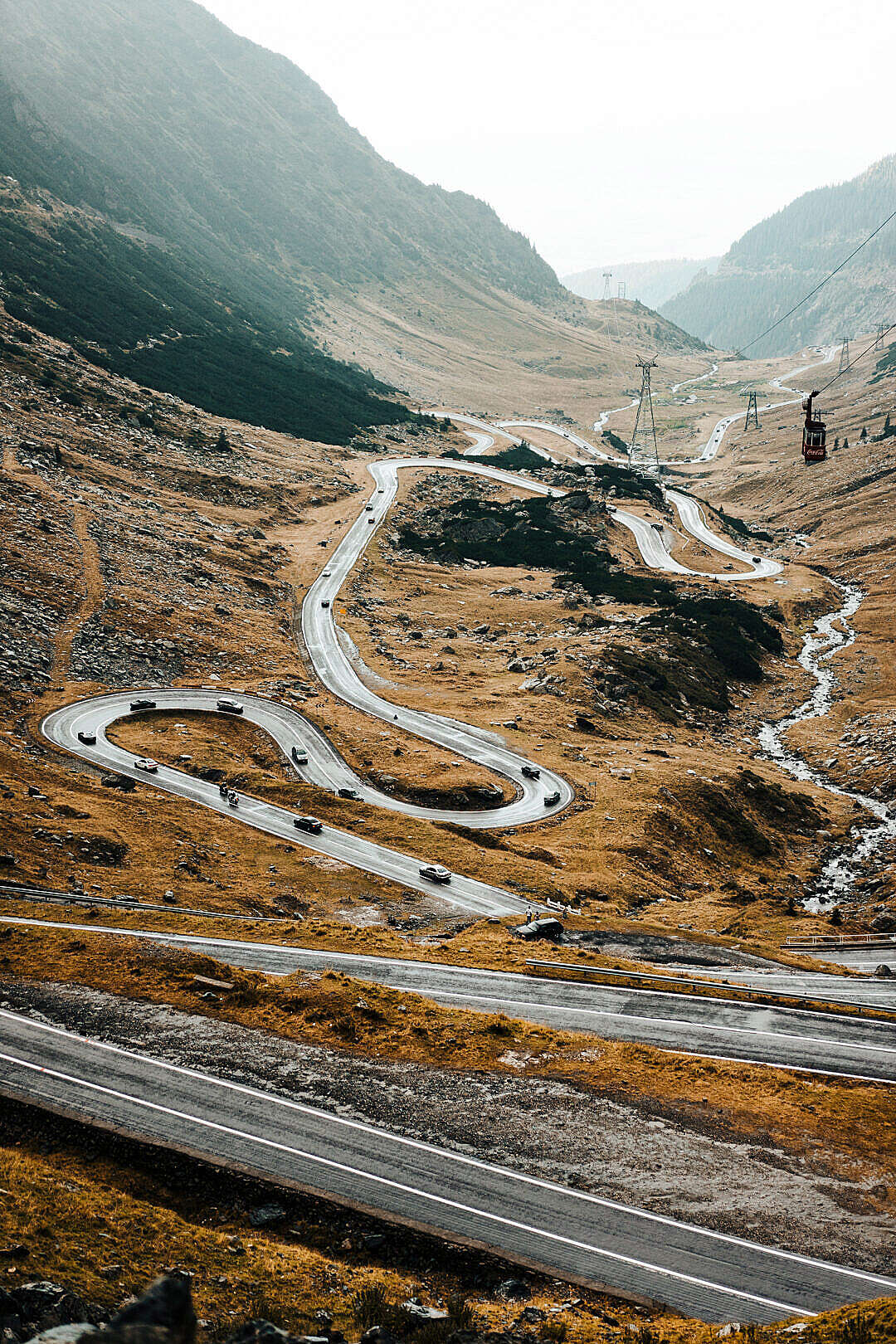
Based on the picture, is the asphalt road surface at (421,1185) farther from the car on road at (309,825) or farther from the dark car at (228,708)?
the dark car at (228,708)

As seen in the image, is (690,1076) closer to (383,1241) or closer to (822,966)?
(383,1241)

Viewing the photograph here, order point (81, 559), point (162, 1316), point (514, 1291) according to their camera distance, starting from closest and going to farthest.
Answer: point (162, 1316)
point (514, 1291)
point (81, 559)

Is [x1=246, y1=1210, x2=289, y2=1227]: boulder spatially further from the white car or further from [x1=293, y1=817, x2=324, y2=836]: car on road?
[x1=293, y1=817, x2=324, y2=836]: car on road

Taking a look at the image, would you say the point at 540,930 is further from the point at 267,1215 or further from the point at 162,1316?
the point at 162,1316

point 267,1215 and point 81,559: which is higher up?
point 81,559

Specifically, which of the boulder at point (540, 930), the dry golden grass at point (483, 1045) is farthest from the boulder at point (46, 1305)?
the boulder at point (540, 930)

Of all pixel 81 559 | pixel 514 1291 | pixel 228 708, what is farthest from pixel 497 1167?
pixel 81 559
